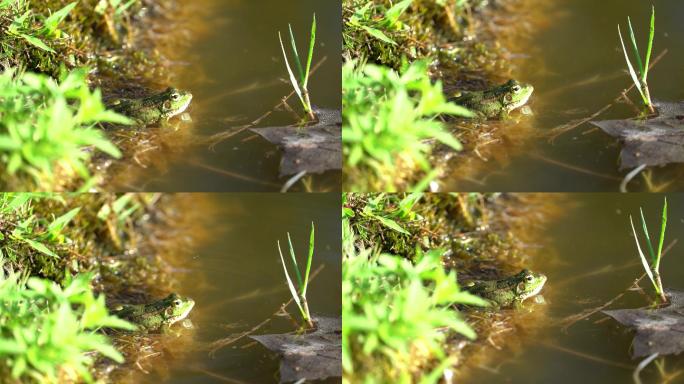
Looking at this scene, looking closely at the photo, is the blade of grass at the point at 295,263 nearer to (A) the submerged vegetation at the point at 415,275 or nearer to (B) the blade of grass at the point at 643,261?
(A) the submerged vegetation at the point at 415,275

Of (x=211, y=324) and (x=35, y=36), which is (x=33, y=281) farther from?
(x=35, y=36)

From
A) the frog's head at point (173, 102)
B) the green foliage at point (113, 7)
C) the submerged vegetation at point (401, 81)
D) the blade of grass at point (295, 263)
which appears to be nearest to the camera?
the submerged vegetation at point (401, 81)

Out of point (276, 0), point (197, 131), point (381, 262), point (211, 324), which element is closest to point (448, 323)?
point (381, 262)

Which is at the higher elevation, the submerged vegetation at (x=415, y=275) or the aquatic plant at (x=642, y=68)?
the aquatic plant at (x=642, y=68)

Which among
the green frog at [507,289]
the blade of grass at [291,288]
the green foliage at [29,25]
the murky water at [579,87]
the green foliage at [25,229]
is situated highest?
the green foliage at [29,25]

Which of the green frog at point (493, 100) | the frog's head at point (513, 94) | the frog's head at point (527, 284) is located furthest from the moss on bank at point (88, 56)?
the frog's head at point (527, 284)

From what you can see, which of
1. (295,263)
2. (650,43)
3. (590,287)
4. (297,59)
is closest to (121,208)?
(295,263)

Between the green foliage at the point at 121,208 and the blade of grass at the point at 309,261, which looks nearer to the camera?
the blade of grass at the point at 309,261

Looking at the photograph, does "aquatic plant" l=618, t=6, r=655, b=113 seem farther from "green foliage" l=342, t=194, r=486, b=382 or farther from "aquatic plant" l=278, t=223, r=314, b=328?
"aquatic plant" l=278, t=223, r=314, b=328
